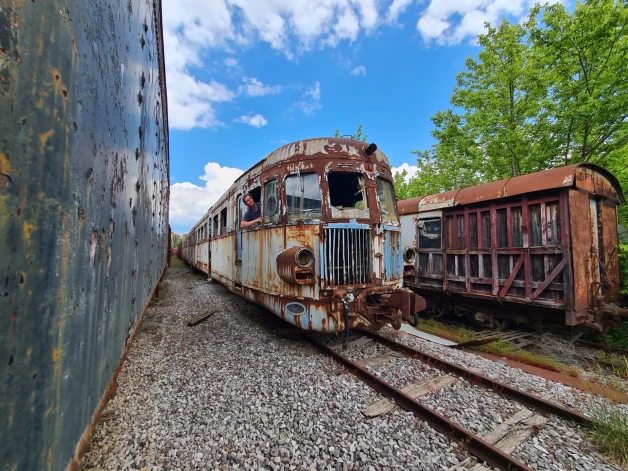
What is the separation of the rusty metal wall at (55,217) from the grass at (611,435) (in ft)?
13.4

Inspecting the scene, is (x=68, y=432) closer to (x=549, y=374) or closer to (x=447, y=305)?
(x=549, y=374)

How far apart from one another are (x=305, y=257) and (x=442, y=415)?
254 cm

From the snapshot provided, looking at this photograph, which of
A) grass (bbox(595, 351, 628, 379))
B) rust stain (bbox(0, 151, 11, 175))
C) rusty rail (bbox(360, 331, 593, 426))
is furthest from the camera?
grass (bbox(595, 351, 628, 379))

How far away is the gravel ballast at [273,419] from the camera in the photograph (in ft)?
7.80

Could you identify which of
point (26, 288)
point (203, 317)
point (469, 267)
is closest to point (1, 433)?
point (26, 288)

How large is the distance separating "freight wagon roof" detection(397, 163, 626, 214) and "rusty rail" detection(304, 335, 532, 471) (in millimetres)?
5306

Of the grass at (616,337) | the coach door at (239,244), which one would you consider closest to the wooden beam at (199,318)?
the coach door at (239,244)

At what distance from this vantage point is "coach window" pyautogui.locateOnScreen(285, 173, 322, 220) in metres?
4.59

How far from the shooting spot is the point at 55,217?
1251mm

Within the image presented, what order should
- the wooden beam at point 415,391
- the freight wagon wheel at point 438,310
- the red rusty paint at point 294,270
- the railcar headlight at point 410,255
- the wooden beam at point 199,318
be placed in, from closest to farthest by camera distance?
the wooden beam at point 415,391 < the red rusty paint at point 294,270 < the wooden beam at point 199,318 < the railcar headlight at point 410,255 < the freight wagon wheel at point 438,310

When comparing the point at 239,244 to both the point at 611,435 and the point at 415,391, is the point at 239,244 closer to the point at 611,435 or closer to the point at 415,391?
the point at 415,391

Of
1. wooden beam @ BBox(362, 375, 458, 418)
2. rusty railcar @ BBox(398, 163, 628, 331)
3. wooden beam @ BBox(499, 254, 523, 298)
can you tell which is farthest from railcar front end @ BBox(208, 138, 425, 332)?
wooden beam @ BBox(499, 254, 523, 298)

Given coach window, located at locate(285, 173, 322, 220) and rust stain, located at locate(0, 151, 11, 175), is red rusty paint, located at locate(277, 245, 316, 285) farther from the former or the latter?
rust stain, located at locate(0, 151, 11, 175)

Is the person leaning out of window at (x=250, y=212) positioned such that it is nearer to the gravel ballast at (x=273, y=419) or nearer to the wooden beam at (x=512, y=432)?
the gravel ballast at (x=273, y=419)
